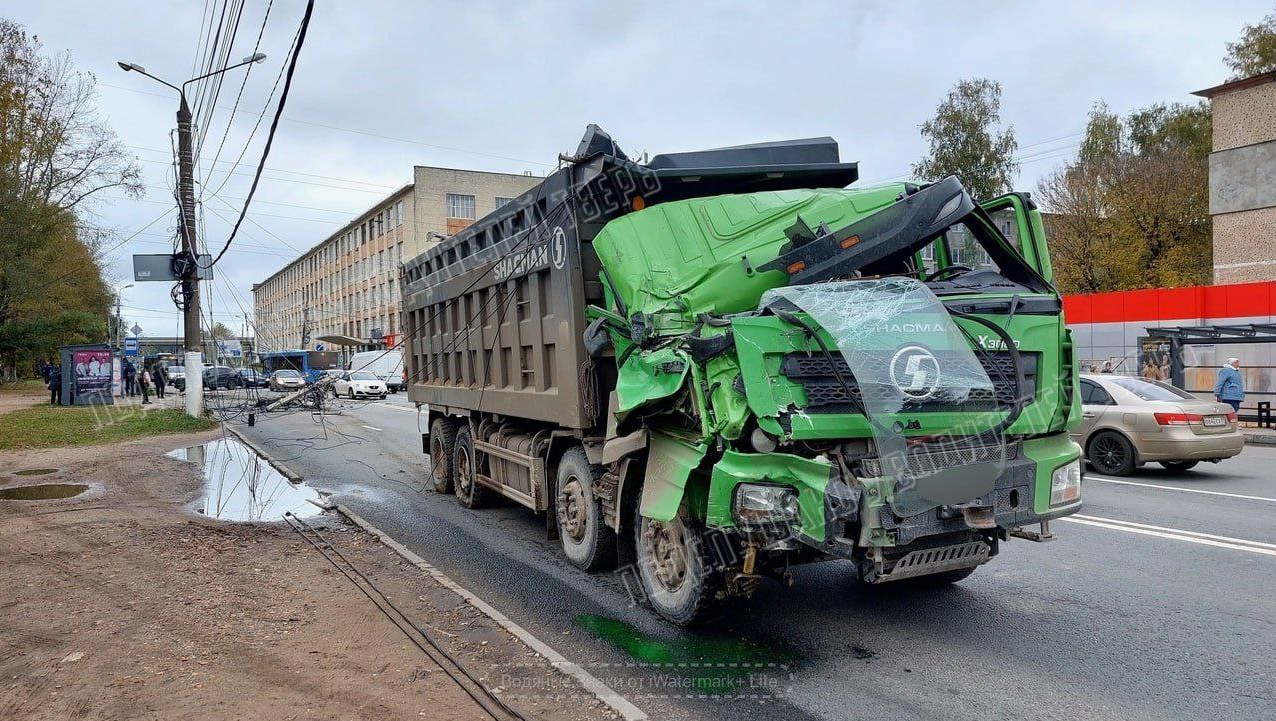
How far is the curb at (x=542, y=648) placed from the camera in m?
3.80

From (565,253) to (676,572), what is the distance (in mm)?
2510

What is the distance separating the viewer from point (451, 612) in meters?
5.32

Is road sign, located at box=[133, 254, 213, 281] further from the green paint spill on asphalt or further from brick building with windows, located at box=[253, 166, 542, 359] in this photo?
brick building with windows, located at box=[253, 166, 542, 359]

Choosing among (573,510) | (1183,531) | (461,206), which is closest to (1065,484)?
(573,510)

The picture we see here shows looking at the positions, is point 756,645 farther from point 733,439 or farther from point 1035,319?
point 1035,319

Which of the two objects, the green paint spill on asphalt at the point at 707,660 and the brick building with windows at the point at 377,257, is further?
the brick building with windows at the point at 377,257

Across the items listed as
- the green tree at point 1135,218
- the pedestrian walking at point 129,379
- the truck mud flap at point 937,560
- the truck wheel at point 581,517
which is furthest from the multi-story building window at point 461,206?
the truck mud flap at point 937,560

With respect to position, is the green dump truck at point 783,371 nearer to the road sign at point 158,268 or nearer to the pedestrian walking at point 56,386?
the road sign at point 158,268

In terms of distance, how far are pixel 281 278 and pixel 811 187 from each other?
51.1 m

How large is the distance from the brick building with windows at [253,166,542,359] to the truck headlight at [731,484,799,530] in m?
50.3

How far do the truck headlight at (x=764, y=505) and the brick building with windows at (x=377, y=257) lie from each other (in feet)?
165

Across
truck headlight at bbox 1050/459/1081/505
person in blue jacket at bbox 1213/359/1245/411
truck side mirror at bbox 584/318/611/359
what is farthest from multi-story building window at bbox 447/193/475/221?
truck headlight at bbox 1050/459/1081/505

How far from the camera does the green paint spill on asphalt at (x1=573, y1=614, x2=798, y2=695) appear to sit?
13.4 ft

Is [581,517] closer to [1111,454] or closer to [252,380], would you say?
[1111,454]
